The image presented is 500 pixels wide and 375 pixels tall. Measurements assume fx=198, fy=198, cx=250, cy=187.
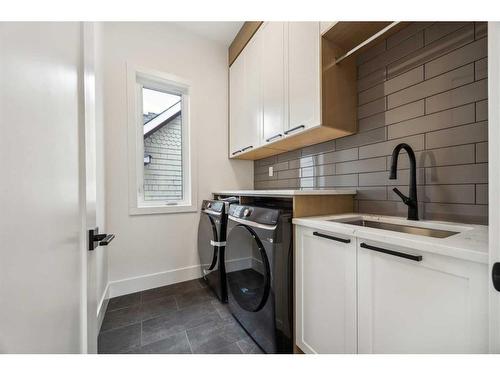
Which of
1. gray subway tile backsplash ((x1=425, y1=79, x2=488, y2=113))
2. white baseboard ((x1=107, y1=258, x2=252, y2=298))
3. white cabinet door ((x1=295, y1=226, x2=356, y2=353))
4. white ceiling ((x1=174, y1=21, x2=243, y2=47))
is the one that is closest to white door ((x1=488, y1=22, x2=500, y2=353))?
white cabinet door ((x1=295, y1=226, x2=356, y2=353))

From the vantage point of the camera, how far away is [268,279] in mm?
1143

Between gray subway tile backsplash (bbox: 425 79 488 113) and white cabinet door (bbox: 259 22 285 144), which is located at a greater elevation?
white cabinet door (bbox: 259 22 285 144)

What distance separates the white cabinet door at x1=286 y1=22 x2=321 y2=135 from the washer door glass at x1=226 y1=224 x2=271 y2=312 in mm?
893

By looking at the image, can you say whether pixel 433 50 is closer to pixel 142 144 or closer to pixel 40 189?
pixel 40 189

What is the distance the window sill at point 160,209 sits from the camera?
1987mm

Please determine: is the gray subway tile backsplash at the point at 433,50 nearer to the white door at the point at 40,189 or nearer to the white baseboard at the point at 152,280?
the white door at the point at 40,189

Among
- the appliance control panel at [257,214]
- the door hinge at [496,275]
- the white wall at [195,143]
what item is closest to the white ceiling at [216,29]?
the white wall at [195,143]

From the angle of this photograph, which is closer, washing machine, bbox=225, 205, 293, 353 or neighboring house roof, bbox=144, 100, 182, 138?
washing machine, bbox=225, 205, 293, 353

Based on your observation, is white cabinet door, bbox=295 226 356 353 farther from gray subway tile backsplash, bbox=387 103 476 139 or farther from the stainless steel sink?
gray subway tile backsplash, bbox=387 103 476 139

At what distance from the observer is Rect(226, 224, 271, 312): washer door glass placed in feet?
3.88
